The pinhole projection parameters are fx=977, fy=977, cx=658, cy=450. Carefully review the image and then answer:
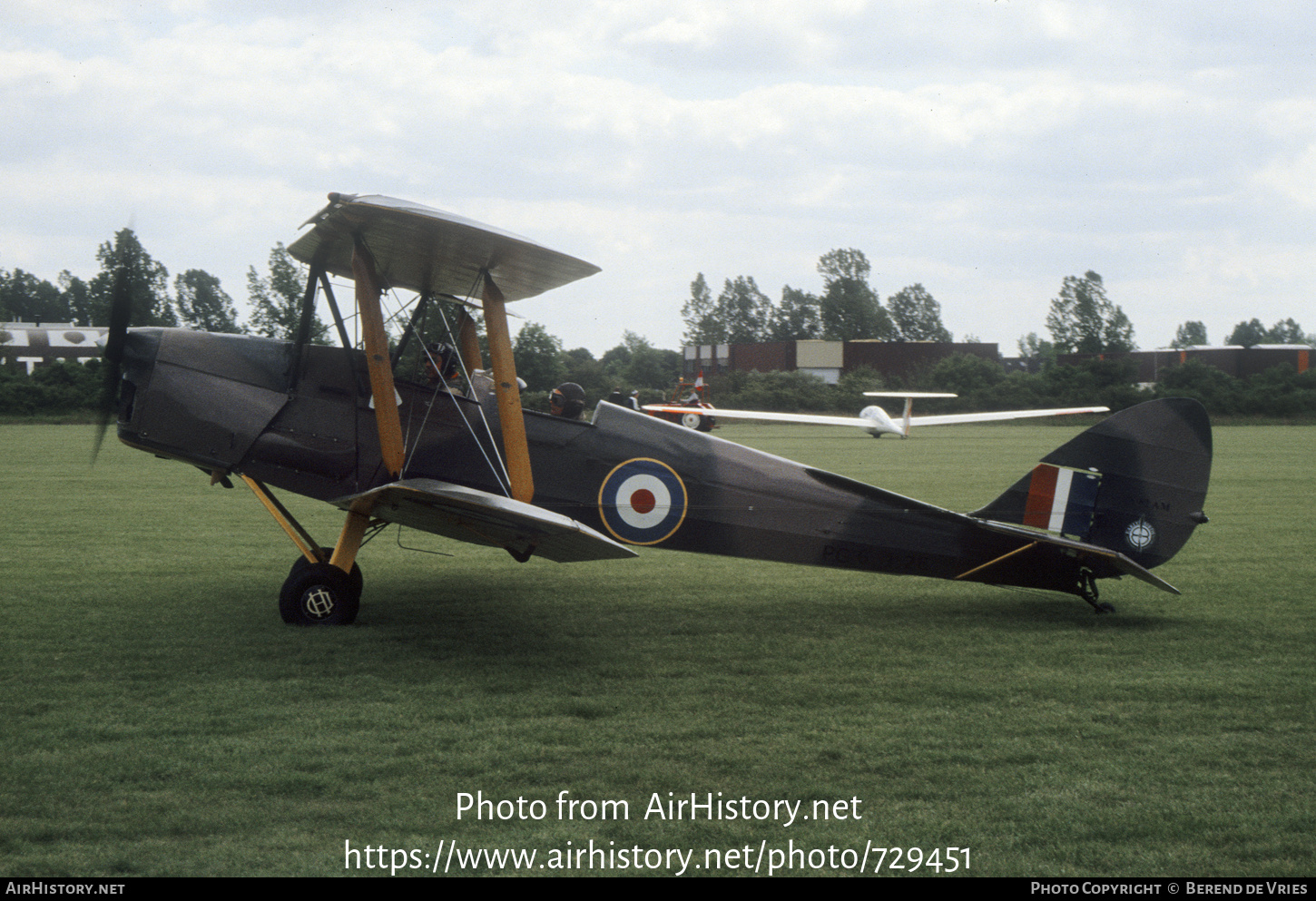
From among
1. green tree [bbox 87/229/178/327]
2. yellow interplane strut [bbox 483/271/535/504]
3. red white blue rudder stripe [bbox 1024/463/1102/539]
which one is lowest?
red white blue rudder stripe [bbox 1024/463/1102/539]

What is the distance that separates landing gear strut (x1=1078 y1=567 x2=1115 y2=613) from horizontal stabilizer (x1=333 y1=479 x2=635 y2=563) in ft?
11.3

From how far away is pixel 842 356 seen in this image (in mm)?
75188

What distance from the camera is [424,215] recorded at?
5.33 meters

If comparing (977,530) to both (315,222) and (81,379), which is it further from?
(81,379)

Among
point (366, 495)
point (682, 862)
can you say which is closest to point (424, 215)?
point (366, 495)

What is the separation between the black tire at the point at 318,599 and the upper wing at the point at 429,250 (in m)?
1.99

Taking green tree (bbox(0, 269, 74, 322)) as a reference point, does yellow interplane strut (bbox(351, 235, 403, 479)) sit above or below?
below

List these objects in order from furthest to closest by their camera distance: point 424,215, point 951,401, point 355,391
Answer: point 951,401
point 355,391
point 424,215

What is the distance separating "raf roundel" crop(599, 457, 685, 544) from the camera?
22.1 feet

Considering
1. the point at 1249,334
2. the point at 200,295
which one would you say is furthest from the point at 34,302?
the point at 1249,334

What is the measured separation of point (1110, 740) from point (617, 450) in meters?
3.56

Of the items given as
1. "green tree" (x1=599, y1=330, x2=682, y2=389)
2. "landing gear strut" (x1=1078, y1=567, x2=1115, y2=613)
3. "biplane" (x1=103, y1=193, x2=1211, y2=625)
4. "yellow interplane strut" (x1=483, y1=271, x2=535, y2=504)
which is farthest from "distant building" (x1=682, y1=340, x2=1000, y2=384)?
"yellow interplane strut" (x1=483, y1=271, x2=535, y2=504)

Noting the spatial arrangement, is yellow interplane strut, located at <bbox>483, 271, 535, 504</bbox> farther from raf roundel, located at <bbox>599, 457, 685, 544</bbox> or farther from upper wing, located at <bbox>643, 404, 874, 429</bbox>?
upper wing, located at <bbox>643, 404, 874, 429</bbox>

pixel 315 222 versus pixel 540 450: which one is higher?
pixel 315 222
